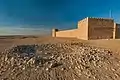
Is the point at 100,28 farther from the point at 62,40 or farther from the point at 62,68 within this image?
the point at 62,68

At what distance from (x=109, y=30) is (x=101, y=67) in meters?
11.9

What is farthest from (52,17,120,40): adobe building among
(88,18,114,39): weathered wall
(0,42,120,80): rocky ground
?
(0,42,120,80): rocky ground

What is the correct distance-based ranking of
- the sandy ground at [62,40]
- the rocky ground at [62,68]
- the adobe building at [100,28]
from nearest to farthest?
the rocky ground at [62,68] → the sandy ground at [62,40] → the adobe building at [100,28]

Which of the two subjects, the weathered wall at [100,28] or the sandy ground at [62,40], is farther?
the weathered wall at [100,28]

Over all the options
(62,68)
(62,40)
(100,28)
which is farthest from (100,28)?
(62,68)

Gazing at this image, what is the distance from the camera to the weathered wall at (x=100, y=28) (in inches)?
598

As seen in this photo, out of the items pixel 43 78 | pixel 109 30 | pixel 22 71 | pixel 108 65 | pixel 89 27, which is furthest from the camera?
pixel 109 30

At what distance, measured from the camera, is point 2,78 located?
171 inches

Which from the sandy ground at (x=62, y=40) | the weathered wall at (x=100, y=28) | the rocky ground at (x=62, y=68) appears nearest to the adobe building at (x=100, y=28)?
the weathered wall at (x=100, y=28)

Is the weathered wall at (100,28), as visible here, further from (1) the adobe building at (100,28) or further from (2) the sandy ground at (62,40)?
(2) the sandy ground at (62,40)

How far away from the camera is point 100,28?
15.6m

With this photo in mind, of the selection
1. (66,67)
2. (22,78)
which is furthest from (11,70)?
(66,67)

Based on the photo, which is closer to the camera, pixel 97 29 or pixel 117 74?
pixel 117 74

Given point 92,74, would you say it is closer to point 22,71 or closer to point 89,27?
point 22,71
